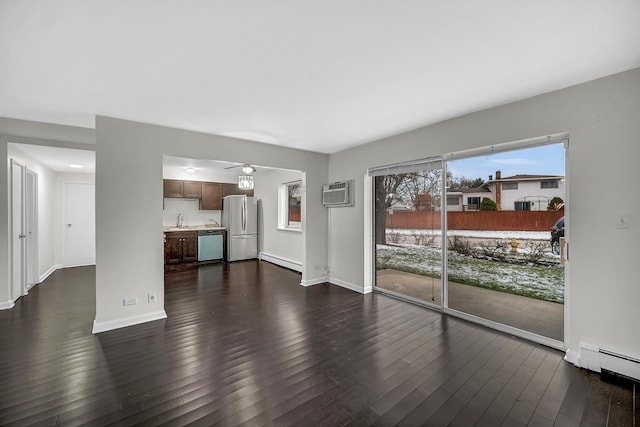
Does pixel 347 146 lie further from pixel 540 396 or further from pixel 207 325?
pixel 540 396

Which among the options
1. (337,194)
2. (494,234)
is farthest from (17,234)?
(494,234)

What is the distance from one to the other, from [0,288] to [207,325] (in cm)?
301

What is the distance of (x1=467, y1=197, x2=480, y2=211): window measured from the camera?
10.9 ft

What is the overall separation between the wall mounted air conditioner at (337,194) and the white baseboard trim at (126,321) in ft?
10.1

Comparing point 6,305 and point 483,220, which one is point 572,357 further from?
point 6,305

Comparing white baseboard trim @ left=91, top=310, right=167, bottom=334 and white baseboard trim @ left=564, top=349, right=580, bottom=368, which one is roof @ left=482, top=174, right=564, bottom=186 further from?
white baseboard trim @ left=91, top=310, right=167, bottom=334

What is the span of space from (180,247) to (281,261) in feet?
7.95

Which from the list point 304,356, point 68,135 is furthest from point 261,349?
point 68,135

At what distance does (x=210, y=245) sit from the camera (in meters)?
6.86

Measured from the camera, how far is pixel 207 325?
126 inches

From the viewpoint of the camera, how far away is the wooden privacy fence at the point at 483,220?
2.83 meters

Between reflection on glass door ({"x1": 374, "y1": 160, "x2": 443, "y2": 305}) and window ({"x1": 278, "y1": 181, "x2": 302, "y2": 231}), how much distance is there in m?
2.47

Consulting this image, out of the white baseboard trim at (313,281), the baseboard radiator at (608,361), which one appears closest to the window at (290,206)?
the white baseboard trim at (313,281)

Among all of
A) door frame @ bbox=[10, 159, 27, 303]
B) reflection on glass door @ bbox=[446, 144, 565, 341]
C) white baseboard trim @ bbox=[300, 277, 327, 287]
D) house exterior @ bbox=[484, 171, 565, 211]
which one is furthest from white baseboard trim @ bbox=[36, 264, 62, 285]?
house exterior @ bbox=[484, 171, 565, 211]
